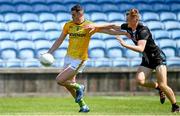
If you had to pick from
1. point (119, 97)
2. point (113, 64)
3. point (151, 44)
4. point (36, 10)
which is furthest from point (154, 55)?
point (36, 10)

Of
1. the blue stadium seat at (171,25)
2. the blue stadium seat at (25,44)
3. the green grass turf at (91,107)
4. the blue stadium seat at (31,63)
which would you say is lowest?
the green grass turf at (91,107)

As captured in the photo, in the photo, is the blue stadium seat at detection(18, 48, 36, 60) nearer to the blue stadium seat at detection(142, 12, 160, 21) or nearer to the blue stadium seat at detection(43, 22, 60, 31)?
the blue stadium seat at detection(43, 22, 60, 31)

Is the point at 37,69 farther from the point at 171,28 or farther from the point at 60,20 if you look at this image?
the point at 171,28

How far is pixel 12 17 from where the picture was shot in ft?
94.0

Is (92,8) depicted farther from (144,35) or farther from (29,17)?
(144,35)

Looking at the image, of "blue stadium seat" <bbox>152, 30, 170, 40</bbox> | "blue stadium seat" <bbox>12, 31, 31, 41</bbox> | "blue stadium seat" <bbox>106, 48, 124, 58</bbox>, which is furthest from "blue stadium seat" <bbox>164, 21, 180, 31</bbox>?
"blue stadium seat" <bbox>12, 31, 31, 41</bbox>

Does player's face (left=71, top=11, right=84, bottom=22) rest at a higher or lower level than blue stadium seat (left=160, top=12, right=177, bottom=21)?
higher

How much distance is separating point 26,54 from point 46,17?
10.9ft

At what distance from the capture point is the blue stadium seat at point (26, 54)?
2599 cm

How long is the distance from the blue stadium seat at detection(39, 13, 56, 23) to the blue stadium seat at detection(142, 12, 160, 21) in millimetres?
3911

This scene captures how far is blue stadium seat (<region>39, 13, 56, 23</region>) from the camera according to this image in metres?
28.8

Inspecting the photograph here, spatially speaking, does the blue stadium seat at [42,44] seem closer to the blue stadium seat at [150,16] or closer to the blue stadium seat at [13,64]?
the blue stadium seat at [13,64]

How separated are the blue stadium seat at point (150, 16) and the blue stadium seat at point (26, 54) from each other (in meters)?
5.78

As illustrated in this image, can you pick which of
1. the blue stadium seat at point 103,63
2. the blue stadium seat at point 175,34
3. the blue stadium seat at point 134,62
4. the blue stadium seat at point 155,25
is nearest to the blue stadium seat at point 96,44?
the blue stadium seat at point 103,63
